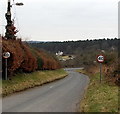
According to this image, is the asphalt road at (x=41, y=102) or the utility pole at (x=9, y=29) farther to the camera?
the utility pole at (x=9, y=29)

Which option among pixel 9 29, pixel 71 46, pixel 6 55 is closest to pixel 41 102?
pixel 6 55

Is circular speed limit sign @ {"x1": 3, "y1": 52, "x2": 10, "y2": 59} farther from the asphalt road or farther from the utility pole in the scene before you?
the utility pole

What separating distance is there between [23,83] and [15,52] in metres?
2.60

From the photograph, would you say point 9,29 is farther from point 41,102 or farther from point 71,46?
point 71,46

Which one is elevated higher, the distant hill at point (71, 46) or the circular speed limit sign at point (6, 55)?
the distant hill at point (71, 46)

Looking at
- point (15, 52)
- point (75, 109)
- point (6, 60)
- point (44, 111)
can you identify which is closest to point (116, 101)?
point (75, 109)

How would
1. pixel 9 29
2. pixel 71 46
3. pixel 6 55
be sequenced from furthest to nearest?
pixel 71 46 → pixel 9 29 → pixel 6 55

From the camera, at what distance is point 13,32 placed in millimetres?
30969

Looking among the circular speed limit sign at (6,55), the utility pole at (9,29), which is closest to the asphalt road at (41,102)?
the circular speed limit sign at (6,55)

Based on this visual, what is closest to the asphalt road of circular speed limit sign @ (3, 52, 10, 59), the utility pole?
circular speed limit sign @ (3, 52, 10, 59)

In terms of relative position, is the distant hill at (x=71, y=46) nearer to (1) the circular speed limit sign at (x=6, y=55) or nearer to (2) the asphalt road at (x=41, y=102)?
(1) the circular speed limit sign at (x=6, y=55)

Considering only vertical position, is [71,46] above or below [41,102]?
above

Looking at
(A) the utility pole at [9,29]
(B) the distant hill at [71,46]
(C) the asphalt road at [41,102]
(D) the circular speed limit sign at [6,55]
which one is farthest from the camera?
(B) the distant hill at [71,46]

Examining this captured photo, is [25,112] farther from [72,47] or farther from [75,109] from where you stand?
[72,47]
